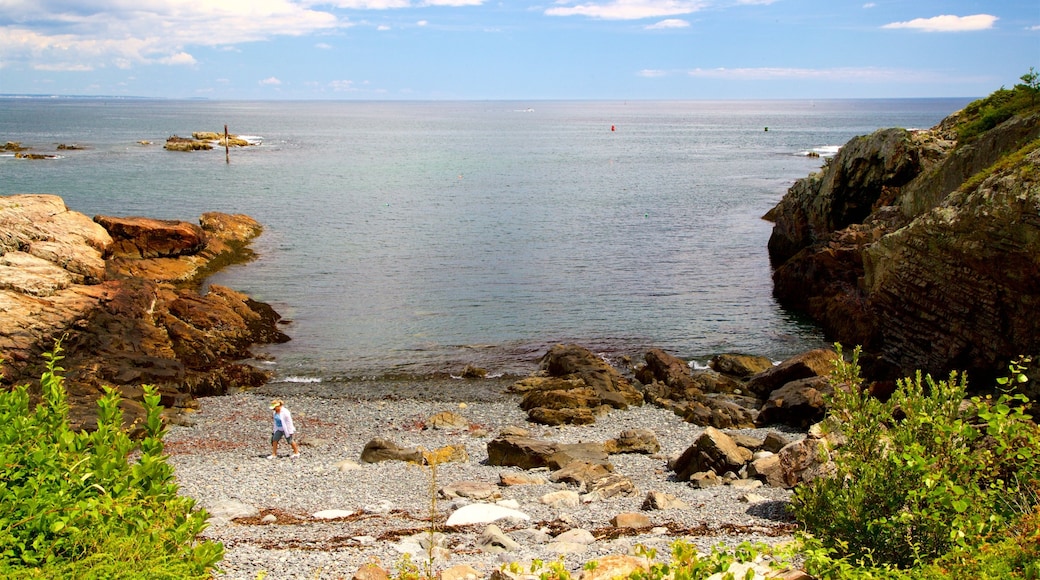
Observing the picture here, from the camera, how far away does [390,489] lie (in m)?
16.9

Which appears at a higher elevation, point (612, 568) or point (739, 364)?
point (612, 568)

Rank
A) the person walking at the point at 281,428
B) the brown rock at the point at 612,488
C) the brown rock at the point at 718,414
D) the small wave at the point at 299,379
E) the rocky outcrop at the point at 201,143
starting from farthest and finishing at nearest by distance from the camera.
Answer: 1. the rocky outcrop at the point at 201,143
2. the small wave at the point at 299,379
3. the brown rock at the point at 718,414
4. the person walking at the point at 281,428
5. the brown rock at the point at 612,488

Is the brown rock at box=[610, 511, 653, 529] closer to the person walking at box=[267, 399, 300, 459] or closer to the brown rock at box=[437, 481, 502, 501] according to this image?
the brown rock at box=[437, 481, 502, 501]

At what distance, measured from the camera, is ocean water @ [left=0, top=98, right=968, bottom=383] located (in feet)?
109

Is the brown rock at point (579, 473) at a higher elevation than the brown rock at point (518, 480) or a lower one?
higher

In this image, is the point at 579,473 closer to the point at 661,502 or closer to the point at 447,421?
the point at 661,502

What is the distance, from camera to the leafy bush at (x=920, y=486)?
8547 millimetres

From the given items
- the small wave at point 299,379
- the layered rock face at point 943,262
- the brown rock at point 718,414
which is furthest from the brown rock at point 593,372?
the small wave at point 299,379

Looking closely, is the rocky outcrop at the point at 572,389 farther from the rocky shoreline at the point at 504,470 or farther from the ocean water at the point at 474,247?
the ocean water at the point at 474,247

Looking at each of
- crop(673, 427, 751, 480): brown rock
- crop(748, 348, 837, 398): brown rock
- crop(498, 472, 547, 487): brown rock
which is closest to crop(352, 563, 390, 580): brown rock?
crop(498, 472, 547, 487): brown rock

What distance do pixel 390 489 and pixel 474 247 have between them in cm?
3492

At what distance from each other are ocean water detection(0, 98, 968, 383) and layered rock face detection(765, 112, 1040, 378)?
2.88 meters

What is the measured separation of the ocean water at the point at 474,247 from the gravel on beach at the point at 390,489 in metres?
4.31

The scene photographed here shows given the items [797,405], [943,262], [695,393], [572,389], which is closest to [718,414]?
[797,405]
